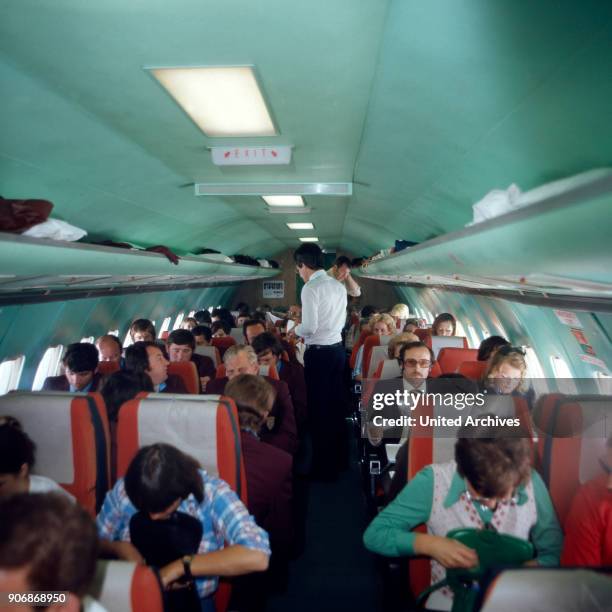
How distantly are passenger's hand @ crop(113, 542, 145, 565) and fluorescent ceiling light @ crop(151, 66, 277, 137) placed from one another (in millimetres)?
2598

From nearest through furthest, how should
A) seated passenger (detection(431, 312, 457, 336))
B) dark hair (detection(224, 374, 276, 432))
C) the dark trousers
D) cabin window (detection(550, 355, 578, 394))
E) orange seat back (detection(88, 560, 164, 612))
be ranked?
orange seat back (detection(88, 560, 164, 612)) < dark hair (detection(224, 374, 276, 432)) < the dark trousers < cabin window (detection(550, 355, 578, 394)) < seated passenger (detection(431, 312, 457, 336))

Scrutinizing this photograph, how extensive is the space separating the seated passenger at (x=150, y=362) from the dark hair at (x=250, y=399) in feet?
5.02

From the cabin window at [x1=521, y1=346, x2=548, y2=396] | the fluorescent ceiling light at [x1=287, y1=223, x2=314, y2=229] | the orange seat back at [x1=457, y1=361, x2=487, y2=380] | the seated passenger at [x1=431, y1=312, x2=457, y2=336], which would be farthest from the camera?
the fluorescent ceiling light at [x1=287, y1=223, x2=314, y2=229]

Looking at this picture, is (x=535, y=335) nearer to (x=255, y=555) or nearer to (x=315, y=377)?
(x=315, y=377)

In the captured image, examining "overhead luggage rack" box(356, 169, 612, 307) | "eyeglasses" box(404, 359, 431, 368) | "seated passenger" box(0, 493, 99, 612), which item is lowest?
"seated passenger" box(0, 493, 99, 612)

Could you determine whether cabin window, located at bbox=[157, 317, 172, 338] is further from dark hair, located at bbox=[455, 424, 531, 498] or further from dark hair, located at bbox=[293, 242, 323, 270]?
dark hair, located at bbox=[455, 424, 531, 498]

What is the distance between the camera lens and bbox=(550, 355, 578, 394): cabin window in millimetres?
6199

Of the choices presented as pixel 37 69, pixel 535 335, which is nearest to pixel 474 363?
pixel 535 335

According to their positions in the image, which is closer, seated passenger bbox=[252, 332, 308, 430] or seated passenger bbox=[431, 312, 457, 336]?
seated passenger bbox=[252, 332, 308, 430]

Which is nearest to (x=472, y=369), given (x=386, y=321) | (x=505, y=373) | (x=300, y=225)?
(x=505, y=373)

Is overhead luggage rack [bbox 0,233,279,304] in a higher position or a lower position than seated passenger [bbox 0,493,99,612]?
higher

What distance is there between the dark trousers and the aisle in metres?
0.42

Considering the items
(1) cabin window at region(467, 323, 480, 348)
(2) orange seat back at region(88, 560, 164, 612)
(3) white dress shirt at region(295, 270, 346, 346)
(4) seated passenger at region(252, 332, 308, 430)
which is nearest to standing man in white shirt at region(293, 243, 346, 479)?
(3) white dress shirt at region(295, 270, 346, 346)

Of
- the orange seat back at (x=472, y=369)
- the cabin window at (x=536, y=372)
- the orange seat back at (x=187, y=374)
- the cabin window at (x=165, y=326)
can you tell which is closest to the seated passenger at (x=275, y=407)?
the orange seat back at (x=187, y=374)
